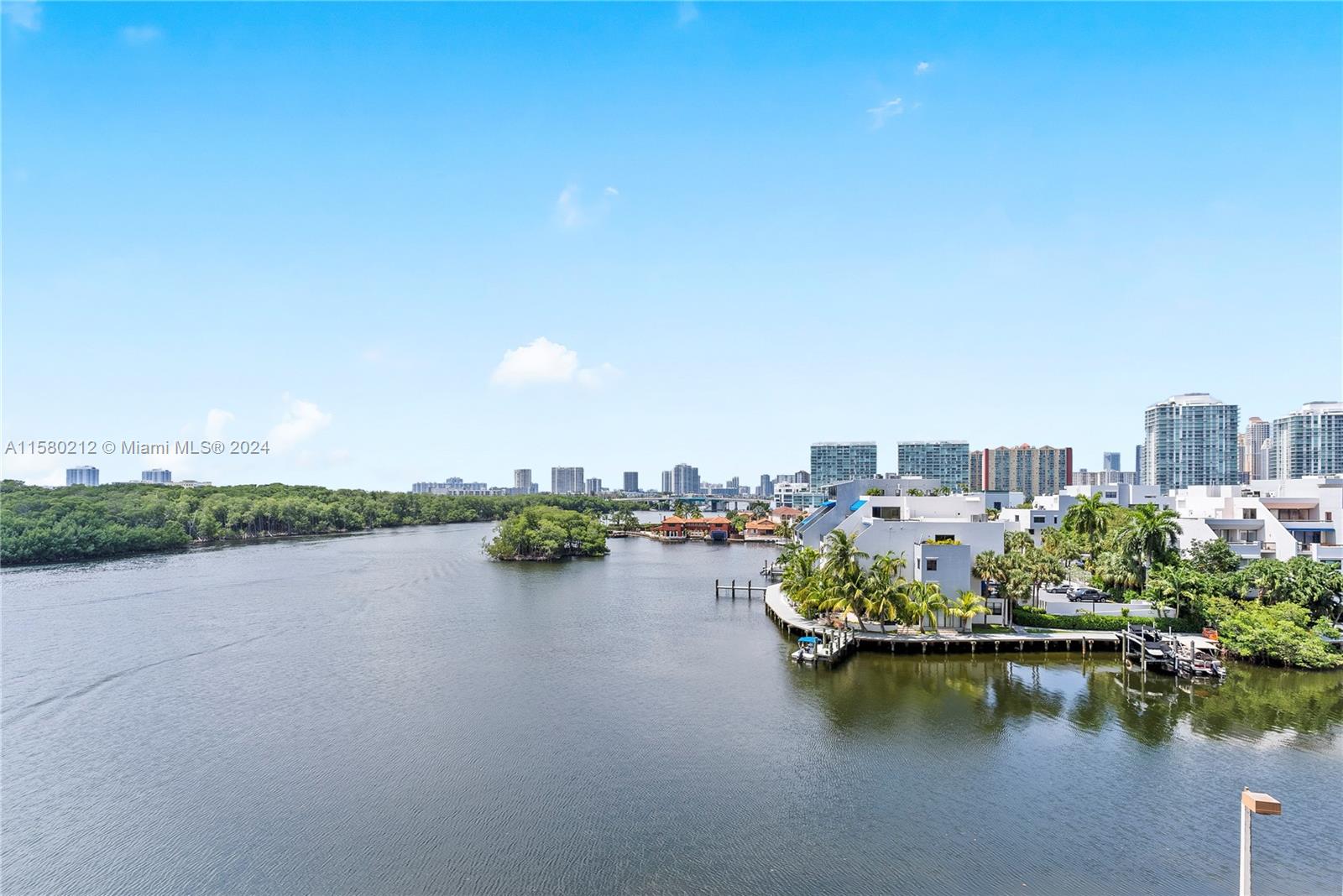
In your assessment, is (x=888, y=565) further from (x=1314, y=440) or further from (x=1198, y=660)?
(x=1314, y=440)

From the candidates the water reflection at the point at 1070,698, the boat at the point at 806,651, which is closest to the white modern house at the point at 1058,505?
the water reflection at the point at 1070,698

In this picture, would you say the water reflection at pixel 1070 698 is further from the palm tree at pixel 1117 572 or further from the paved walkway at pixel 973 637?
the palm tree at pixel 1117 572

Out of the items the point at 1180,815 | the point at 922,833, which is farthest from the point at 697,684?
the point at 1180,815

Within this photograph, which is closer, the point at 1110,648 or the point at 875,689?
the point at 875,689

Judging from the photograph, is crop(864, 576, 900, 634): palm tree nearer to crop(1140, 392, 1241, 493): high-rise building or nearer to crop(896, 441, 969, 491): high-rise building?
crop(1140, 392, 1241, 493): high-rise building

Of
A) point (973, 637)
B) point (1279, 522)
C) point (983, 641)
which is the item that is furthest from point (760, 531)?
point (983, 641)

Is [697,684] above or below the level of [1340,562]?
below

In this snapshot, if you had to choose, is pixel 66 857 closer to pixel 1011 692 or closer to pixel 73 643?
pixel 73 643
